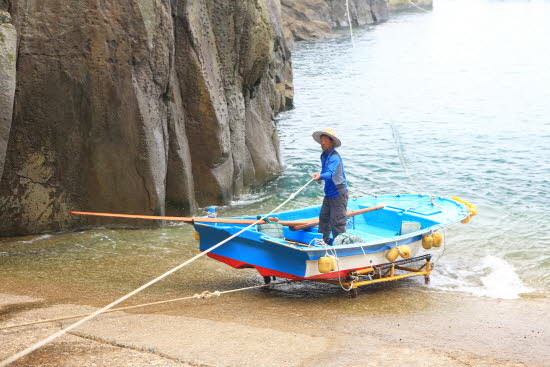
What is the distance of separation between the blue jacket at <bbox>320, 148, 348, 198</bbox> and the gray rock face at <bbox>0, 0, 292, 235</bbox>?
434cm

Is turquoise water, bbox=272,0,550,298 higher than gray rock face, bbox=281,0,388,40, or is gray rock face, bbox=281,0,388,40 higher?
gray rock face, bbox=281,0,388,40

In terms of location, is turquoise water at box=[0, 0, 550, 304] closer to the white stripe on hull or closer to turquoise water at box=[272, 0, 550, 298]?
turquoise water at box=[272, 0, 550, 298]

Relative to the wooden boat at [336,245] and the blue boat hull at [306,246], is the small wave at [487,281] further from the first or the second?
the blue boat hull at [306,246]

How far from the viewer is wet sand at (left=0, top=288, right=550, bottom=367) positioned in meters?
7.50

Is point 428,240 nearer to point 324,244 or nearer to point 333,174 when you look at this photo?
point 324,244

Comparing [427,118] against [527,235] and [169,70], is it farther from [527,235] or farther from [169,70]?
[169,70]

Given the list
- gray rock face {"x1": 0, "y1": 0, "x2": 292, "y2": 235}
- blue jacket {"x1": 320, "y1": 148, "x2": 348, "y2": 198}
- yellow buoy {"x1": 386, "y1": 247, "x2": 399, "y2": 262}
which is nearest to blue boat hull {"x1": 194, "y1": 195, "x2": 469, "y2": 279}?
yellow buoy {"x1": 386, "y1": 247, "x2": 399, "y2": 262}

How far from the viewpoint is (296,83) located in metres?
41.2

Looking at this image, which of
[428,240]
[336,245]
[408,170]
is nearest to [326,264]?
[336,245]

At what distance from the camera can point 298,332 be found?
28.6 ft

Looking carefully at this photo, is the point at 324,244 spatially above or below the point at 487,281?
above

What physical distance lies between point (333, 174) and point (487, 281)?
3.95 m

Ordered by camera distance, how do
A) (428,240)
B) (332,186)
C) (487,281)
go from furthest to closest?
(487,281) < (428,240) < (332,186)

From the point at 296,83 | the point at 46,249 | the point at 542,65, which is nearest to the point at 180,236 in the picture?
the point at 46,249
